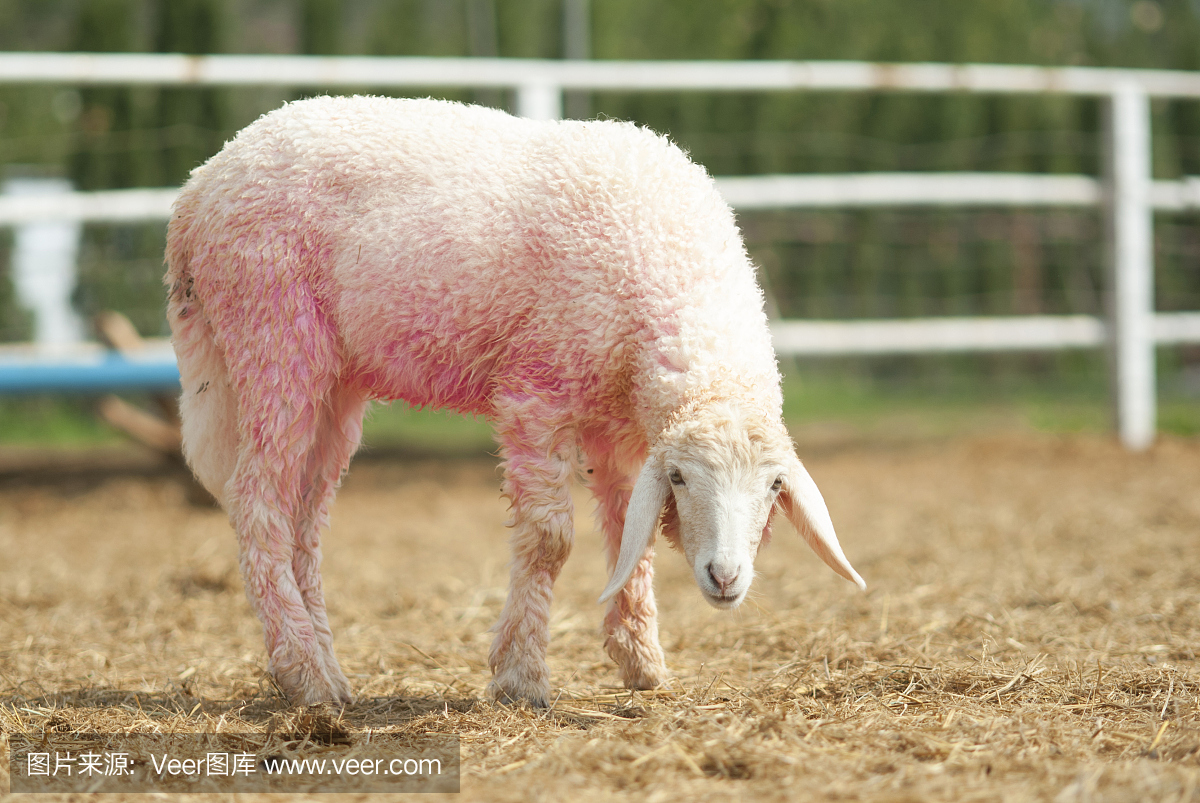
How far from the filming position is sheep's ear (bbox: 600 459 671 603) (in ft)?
8.95

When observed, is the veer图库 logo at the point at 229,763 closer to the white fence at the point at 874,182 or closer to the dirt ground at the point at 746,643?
the dirt ground at the point at 746,643

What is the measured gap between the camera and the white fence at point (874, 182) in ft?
20.4

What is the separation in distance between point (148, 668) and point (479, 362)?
1.48 meters

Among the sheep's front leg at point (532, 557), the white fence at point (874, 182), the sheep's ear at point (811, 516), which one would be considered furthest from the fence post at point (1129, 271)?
the sheep's front leg at point (532, 557)

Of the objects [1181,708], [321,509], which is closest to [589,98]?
[321,509]

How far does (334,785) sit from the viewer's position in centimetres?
243

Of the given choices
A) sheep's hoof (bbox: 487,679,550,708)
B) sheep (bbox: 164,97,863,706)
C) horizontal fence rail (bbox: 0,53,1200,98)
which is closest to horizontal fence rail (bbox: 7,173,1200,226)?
horizontal fence rail (bbox: 0,53,1200,98)

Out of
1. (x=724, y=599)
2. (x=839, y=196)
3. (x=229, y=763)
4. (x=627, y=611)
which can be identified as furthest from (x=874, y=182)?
(x=229, y=763)

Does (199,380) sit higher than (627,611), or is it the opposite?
(199,380)

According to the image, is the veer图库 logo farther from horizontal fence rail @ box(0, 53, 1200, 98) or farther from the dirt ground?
horizontal fence rail @ box(0, 53, 1200, 98)

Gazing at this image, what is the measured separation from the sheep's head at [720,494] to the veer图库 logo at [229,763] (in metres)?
0.57

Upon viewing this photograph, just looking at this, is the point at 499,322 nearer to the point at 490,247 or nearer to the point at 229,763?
the point at 490,247

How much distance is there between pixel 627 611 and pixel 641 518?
0.61 metres

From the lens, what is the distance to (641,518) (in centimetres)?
276
